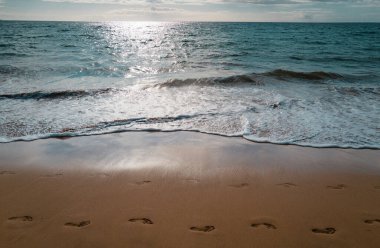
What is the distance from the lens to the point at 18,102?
945 centimetres

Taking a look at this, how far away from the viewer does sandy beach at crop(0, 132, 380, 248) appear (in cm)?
322

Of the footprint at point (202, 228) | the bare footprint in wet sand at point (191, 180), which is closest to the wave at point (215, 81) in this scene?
the bare footprint in wet sand at point (191, 180)

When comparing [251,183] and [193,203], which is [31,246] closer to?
[193,203]

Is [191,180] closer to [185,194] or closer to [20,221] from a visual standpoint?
[185,194]

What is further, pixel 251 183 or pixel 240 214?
pixel 251 183

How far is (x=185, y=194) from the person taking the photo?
160 inches

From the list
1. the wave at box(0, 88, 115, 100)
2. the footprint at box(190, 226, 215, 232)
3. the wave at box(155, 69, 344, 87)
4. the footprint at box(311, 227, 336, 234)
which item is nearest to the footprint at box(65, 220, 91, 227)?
the footprint at box(190, 226, 215, 232)

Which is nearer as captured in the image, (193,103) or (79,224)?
(79,224)

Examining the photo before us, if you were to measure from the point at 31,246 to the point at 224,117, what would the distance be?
539 centimetres

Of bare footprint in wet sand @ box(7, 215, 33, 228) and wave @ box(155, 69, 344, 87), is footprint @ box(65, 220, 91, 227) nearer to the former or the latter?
bare footprint in wet sand @ box(7, 215, 33, 228)

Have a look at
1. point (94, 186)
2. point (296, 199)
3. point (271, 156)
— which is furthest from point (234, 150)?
point (94, 186)

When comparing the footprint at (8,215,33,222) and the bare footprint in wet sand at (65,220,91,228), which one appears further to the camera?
the footprint at (8,215,33,222)

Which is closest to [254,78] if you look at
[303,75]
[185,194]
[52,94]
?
[303,75]

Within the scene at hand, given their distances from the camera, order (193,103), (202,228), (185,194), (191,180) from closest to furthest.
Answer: (202,228) → (185,194) → (191,180) → (193,103)
